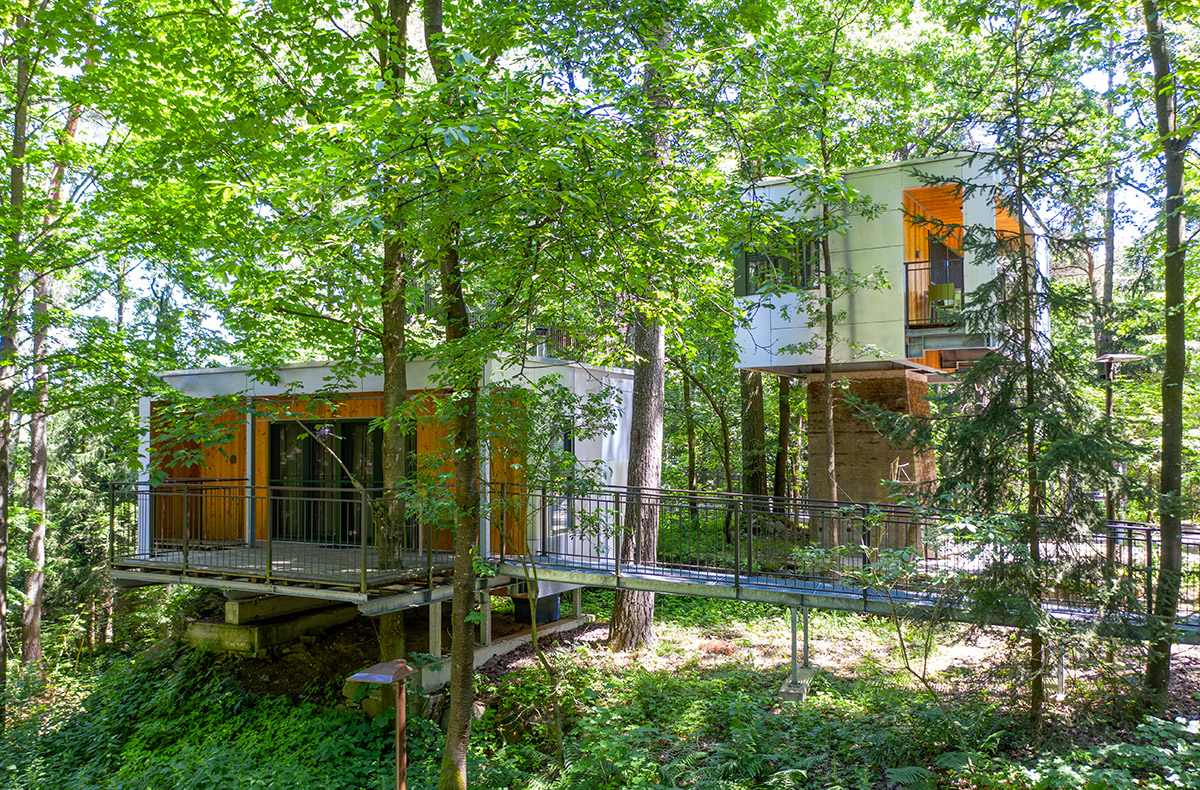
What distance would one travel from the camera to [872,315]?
41.7 feet

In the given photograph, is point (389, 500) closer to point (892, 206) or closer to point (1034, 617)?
point (1034, 617)

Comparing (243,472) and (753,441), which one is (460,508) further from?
(753,441)

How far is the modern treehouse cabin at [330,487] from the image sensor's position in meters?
8.85

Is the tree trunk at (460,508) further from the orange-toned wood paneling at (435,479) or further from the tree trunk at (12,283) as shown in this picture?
the tree trunk at (12,283)

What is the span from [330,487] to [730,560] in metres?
6.38

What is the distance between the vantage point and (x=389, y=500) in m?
9.49

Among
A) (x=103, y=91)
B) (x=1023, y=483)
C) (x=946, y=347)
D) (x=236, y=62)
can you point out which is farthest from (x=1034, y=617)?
(x=103, y=91)

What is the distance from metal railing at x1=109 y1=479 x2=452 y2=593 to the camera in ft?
30.1

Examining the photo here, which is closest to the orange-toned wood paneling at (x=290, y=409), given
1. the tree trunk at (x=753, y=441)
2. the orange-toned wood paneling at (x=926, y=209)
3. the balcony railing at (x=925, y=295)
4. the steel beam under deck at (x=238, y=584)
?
the steel beam under deck at (x=238, y=584)

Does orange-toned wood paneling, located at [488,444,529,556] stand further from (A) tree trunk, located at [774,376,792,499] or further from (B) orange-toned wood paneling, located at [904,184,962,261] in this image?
(A) tree trunk, located at [774,376,792,499]

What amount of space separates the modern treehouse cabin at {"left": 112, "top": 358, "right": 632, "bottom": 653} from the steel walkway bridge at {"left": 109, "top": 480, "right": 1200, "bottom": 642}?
52mm

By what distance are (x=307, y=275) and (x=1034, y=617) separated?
830cm

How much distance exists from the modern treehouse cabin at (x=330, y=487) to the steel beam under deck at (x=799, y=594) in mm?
901

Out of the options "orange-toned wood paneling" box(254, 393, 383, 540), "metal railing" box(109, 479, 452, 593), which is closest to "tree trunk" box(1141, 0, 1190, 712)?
"metal railing" box(109, 479, 452, 593)
